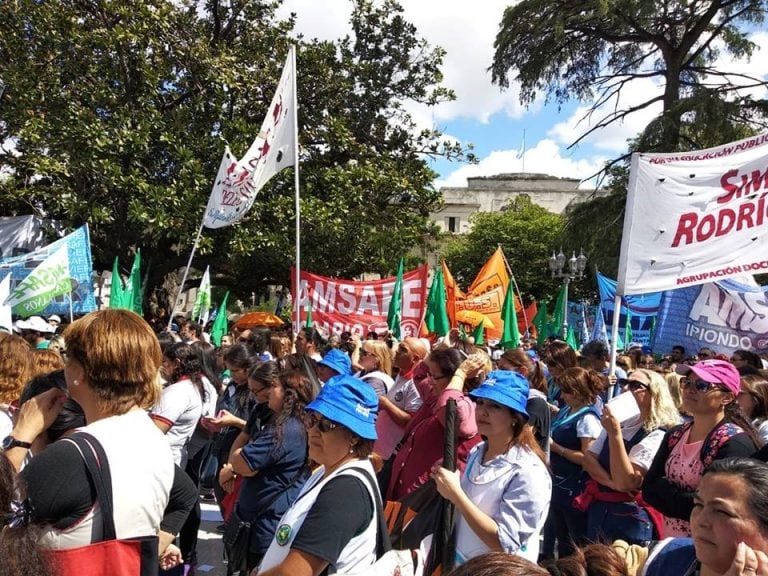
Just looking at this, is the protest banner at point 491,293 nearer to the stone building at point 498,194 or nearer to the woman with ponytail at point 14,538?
the woman with ponytail at point 14,538

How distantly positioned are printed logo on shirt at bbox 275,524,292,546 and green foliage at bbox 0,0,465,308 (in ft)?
46.5

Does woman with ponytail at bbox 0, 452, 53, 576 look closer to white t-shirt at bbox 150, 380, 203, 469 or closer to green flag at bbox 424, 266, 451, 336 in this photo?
white t-shirt at bbox 150, 380, 203, 469

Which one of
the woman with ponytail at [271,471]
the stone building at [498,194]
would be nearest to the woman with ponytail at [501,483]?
the woman with ponytail at [271,471]

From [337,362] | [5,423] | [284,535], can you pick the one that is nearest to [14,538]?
[284,535]

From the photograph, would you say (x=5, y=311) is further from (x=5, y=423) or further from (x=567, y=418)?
(x=567, y=418)

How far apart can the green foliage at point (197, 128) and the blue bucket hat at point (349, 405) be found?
13941mm

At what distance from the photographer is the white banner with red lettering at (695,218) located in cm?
500

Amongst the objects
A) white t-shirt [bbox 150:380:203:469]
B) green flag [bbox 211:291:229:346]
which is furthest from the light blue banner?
white t-shirt [bbox 150:380:203:469]

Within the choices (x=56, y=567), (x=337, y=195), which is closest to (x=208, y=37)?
(x=337, y=195)

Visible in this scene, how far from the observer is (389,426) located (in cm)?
523

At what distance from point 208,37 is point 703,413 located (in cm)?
1809

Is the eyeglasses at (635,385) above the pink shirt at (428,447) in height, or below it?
above

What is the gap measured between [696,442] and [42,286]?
8.01 meters

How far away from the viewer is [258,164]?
983cm
